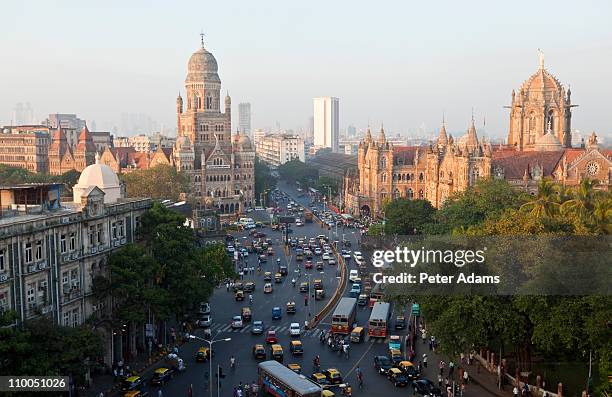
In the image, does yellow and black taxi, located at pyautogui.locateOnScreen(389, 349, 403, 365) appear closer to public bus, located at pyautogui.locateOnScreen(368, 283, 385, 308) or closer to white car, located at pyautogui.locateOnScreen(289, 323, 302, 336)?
white car, located at pyautogui.locateOnScreen(289, 323, 302, 336)

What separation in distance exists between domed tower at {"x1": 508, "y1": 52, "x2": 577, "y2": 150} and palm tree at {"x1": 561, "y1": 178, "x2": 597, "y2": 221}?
56.2m

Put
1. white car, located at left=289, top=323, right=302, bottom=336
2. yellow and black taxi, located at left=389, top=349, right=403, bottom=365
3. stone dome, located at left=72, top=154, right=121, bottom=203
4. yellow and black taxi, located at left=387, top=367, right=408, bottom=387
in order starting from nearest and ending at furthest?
yellow and black taxi, located at left=387, top=367, right=408, bottom=387 → yellow and black taxi, located at left=389, top=349, right=403, bottom=365 → stone dome, located at left=72, top=154, right=121, bottom=203 → white car, located at left=289, top=323, right=302, bottom=336

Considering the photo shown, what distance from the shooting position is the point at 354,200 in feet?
411

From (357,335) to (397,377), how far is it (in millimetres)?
9483

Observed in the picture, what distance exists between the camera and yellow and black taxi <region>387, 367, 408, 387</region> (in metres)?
41.6

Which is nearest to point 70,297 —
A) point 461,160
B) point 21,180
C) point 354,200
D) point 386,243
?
point 386,243

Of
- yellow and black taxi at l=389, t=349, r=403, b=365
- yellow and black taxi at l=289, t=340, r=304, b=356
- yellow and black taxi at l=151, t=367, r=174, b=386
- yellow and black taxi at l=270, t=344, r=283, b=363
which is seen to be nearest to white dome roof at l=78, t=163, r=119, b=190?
yellow and black taxi at l=151, t=367, r=174, b=386

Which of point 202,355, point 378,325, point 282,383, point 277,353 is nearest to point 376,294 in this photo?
point 378,325

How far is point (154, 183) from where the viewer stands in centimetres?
9888

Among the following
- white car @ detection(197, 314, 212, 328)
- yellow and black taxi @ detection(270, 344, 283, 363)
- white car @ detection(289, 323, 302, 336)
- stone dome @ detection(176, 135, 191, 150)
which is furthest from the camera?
stone dome @ detection(176, 135, 191, 150)

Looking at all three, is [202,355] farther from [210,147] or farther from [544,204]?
[210,147]

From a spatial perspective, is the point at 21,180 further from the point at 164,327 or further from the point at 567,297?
the point at 567,297

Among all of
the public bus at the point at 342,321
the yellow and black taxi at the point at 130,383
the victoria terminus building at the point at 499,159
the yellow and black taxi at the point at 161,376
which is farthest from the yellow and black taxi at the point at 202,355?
the victoria terminus building at the point at 499,159

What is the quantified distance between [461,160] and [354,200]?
106 feet
